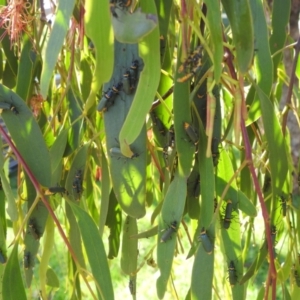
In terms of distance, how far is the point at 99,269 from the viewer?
68cm

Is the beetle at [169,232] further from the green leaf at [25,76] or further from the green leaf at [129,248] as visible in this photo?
the green leaf at [25,76]

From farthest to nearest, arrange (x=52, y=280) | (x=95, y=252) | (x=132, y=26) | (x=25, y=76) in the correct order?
1. (x=52, y=280)
2. (x=25, y=76)
3. (x=95, y=252)
4. (x=132, y=26)

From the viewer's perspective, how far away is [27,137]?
671 millimetres

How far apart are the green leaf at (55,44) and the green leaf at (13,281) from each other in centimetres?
33

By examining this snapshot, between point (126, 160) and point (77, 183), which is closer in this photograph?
point (126, 160)

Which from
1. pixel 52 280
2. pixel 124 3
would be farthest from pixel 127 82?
pixel 52 280

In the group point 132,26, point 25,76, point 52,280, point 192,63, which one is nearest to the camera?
point 132,26

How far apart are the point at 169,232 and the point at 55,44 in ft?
0.90

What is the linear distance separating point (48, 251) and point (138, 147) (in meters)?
0.23

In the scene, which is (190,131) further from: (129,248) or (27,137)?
(129,248)

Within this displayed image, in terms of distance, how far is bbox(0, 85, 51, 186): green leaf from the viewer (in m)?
0.66

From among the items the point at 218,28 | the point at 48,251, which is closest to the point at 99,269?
the point at 48,251

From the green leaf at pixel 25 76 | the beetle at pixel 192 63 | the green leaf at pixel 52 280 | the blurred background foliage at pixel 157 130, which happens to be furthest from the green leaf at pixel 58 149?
the green leaf at pixel 52 280

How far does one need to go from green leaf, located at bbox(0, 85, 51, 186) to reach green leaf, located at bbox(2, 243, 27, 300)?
0.12 meters
